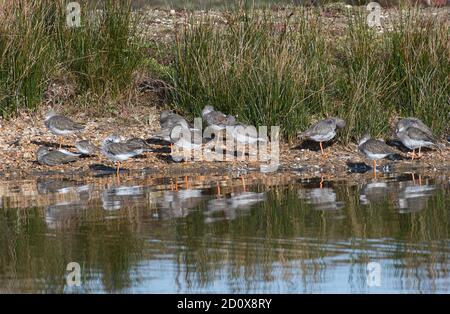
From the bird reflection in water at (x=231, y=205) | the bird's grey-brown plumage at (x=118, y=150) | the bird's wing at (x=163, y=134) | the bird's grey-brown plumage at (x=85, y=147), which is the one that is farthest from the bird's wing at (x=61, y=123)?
the bird reflection in water at (x=231, y=205)

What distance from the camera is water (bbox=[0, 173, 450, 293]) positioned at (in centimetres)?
898

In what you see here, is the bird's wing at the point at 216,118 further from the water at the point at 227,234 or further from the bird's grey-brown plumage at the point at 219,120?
the water at the point at 227,234

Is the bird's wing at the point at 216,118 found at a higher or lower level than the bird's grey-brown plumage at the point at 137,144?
higher

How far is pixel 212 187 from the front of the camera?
1342cm

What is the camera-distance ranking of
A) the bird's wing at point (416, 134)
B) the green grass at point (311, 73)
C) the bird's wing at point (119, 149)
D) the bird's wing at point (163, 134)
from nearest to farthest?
the bird's wing at point (119, 149) → the bird's wing at point (416, 134) → the bird's wing at point (163, 134) → the green grass at point (311, 73)

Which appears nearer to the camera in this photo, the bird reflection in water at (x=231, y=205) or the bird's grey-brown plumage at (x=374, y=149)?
the bird reflection in water at (x=231, y=205)

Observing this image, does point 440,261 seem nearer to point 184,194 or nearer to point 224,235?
point 224,235

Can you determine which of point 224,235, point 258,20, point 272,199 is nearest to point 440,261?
point 224,235

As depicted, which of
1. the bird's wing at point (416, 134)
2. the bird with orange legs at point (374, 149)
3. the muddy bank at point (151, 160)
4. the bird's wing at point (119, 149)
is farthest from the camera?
the bird's wing at point (416, 134)

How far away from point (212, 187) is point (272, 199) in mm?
1222

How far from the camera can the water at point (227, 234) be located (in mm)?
8984

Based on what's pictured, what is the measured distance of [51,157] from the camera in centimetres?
1458

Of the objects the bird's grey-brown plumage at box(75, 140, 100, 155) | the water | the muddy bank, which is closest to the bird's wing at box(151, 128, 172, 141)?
the muddy bank

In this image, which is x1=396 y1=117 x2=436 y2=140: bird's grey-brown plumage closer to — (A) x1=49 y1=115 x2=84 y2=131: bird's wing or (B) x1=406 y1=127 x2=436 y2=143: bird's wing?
(B) x1=406 y1=127 x2=436 y2=143: bird's wing
